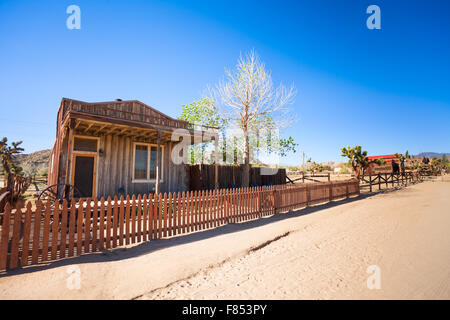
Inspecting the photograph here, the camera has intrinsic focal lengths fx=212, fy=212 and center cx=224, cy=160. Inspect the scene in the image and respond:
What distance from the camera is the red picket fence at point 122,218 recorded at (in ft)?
12.5

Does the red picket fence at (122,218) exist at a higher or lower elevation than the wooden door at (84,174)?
lower

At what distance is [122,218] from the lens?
4.95 m

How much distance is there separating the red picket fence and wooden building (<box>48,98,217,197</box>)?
2882 millimetres

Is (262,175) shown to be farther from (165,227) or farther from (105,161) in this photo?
(165,227)

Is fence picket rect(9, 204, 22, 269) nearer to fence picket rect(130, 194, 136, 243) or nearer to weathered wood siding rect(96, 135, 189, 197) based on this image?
fence picket rect(130, 194, 136, 243)

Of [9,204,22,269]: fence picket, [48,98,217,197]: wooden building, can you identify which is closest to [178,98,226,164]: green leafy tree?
[48,98,217,197]: wooden building

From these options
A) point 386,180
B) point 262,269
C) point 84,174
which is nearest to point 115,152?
point 84,174

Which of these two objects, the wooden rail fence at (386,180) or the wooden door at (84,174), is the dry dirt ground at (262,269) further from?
the wooden rail fence at (386,180)

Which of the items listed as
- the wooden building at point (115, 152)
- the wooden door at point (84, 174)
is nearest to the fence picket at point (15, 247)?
the wooden building at point (115, 152)

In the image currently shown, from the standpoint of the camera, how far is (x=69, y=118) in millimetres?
7492

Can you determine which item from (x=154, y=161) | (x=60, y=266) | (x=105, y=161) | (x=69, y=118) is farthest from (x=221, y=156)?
(x=60, y=266)

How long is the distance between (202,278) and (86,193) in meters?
8.93

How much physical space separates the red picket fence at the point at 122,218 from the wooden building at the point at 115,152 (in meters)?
2.88

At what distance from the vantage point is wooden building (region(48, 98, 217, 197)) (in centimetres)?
924
